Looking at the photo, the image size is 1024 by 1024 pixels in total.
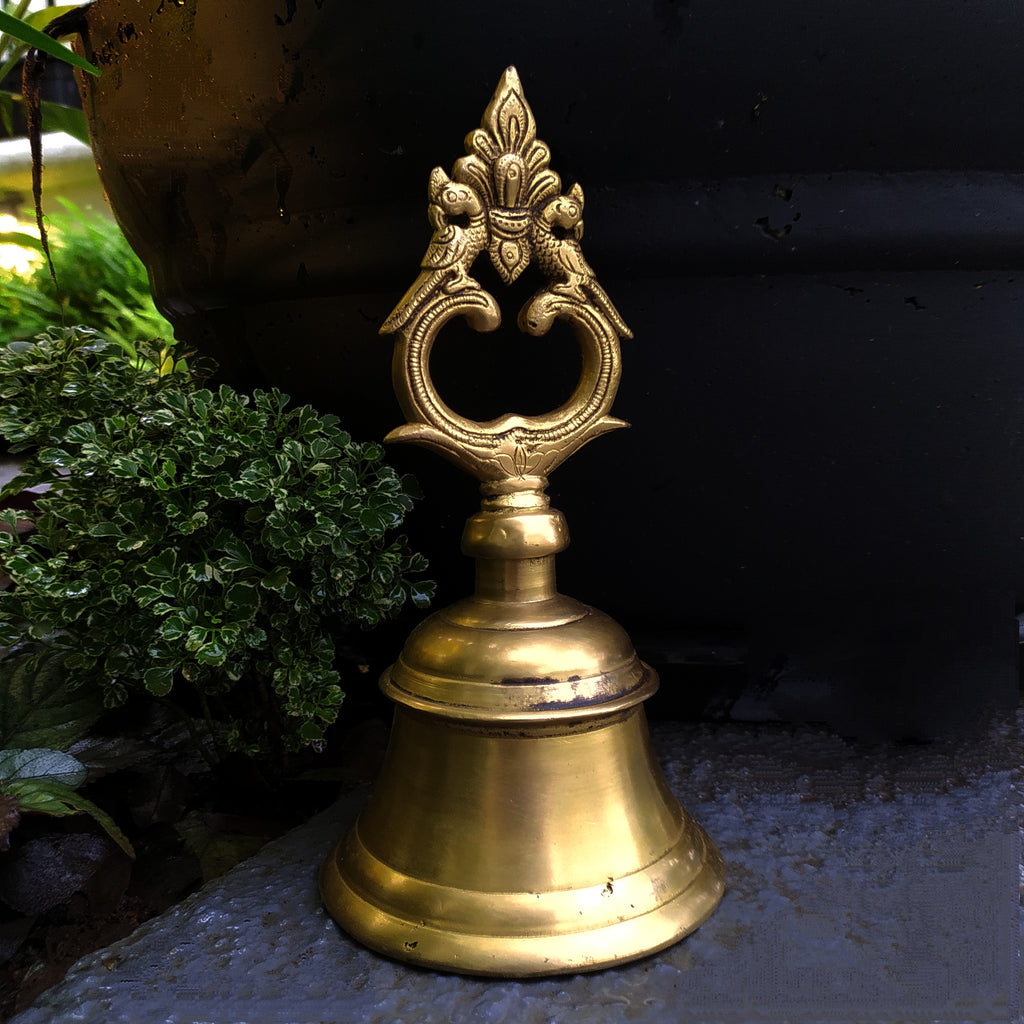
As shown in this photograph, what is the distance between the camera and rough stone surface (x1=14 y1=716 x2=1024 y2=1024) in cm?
73

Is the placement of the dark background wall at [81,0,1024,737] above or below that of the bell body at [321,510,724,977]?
above

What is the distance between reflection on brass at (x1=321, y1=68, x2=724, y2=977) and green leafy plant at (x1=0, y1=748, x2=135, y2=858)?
246 mm

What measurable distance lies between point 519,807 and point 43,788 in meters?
0.49

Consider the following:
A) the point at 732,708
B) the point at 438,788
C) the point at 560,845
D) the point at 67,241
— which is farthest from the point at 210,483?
the point at 67,241

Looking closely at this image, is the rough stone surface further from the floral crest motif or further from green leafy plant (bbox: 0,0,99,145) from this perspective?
green leafy plant (bbox: 0,0,99,145)

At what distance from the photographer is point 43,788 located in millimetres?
922

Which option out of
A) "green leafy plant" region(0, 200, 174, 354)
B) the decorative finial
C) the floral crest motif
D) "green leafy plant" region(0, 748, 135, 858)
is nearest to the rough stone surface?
"green leafy plant" region(0, 748, 135, 858)

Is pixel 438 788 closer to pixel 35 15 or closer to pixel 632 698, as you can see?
pixel 632 698

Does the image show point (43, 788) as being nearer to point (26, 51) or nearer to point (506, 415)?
point (506, 415)

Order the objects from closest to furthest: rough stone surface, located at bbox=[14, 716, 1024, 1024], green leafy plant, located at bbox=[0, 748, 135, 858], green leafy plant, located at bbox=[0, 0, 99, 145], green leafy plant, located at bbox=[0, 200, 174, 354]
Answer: rough stone surface, located at bbox=[14, 716, 1024, 1024], green leafy plant, located at bbox=[0, 748, 135, 858], green leafy plant, located at bbox=[0, 0, 99, 145], green leafy plant, located at bbox=[0, 200, 174, 354]

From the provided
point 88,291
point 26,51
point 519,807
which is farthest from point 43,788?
point 88,291

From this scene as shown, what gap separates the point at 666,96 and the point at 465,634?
1.85 feet

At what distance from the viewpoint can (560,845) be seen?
79 centimetres

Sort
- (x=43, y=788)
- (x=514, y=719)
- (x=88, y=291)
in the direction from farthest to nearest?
(x=88, y=291)
(x=43, y=788)
(x=514, y=719)
